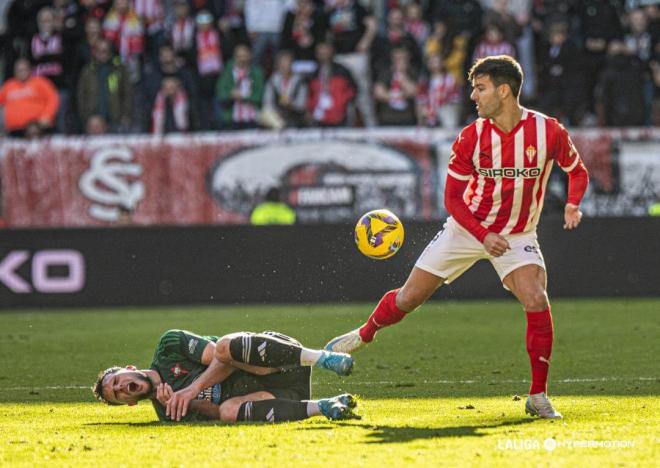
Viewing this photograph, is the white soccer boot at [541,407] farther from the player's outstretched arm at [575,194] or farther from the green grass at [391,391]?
the player's outstretched arm at [575,194]

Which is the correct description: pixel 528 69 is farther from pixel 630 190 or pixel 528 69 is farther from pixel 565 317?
pixel 565 317

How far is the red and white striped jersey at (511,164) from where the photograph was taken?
24.0ft

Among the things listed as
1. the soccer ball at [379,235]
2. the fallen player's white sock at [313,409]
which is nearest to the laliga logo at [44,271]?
the soccer ball at [379,235]

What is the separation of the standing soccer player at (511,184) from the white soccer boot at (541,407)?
0.7 inches

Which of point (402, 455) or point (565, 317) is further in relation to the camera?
point (565, 317)

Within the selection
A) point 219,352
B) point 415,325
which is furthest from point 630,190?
point 219,352

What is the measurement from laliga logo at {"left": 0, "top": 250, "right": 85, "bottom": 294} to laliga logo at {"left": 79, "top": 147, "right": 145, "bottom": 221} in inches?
63.6

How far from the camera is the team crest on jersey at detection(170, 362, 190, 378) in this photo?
7.13 m

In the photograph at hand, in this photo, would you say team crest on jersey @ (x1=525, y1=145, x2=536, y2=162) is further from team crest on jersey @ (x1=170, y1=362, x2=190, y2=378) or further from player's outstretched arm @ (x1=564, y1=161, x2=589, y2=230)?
team crest on jersey @ (x1=170, y1=362, x2=190, y2=378)

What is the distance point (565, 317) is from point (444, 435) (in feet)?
23.0

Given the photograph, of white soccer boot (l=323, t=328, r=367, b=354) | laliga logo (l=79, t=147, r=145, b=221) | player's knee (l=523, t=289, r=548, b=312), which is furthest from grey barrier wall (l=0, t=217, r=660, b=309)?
player's knee (l=523, t=289, r=548, b=312)

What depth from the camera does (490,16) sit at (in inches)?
648

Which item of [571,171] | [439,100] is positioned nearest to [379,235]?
[571,171]

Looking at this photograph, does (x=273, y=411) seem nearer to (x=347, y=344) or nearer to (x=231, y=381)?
(x=231, y=381)
